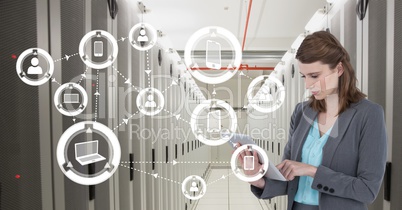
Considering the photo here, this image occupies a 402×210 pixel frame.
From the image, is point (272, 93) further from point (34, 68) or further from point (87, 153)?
point (34, 68)

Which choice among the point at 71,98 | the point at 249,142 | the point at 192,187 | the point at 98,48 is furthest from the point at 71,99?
the point at 192,187

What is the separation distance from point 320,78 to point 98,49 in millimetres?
964

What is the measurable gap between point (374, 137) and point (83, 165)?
1.12 meters

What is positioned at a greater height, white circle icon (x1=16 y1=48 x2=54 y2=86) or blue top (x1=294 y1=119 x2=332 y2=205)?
white circle icon (x1=16 y1=48 x2=54 y2=86)

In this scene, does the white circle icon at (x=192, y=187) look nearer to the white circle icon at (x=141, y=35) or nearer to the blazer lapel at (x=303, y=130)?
the blazer lapel at (x=303, y=130)

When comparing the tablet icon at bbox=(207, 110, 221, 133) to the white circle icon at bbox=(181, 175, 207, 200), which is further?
the white circle icon at bbox=(181, 175, 207, 200)

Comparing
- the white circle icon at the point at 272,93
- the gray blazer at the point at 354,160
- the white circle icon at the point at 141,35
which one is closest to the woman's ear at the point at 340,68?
the gray blazer at the point at 354,160

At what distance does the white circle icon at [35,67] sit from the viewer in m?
0.84

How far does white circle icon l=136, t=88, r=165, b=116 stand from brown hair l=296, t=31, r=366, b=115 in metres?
1.23

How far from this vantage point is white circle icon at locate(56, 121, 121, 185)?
1.07m

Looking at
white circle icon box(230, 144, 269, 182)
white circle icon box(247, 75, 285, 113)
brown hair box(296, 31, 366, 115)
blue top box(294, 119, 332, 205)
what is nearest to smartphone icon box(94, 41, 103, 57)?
white circle icon box(230, 144, 269, 182)

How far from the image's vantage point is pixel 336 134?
111cm

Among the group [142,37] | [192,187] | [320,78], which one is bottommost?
[192,187]

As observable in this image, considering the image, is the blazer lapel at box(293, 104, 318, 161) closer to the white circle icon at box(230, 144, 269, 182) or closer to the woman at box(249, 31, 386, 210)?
the woman at box(249, 31, 386, 210)
